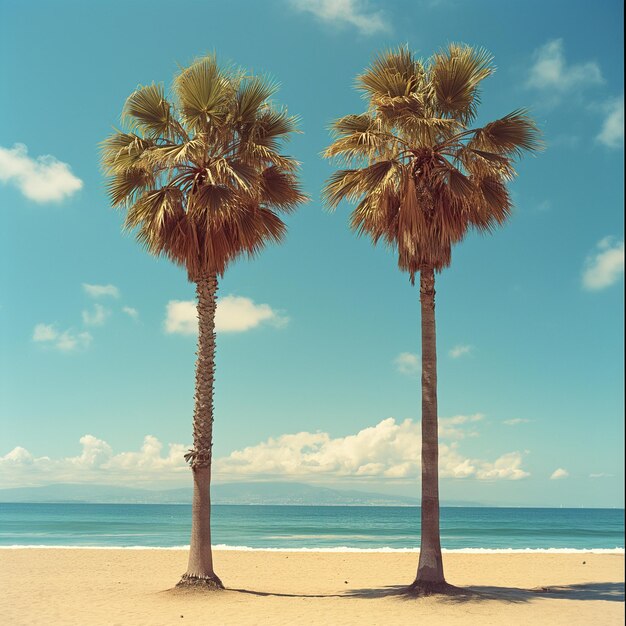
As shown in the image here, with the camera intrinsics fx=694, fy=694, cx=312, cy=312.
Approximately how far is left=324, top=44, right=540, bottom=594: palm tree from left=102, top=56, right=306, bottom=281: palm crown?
172cm

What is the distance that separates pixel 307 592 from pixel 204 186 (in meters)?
9.53

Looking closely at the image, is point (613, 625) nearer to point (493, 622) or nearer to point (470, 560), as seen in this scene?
point (493, 622)

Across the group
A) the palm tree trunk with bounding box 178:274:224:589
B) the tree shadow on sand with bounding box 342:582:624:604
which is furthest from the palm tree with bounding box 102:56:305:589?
the tree shadow on sand with bounding box 342:582:624:604

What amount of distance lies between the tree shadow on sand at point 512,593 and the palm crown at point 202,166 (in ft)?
26.6

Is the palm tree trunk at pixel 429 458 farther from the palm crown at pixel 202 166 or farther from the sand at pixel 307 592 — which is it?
the palm crown at pixel 202 166

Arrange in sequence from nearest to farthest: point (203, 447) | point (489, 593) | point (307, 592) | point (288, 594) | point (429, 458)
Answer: point (429, 458), point (489, 593), point (203, 447), point (288, 594), point (307, 592)

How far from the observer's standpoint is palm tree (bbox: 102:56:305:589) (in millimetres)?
15250

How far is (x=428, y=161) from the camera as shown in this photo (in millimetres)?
15234

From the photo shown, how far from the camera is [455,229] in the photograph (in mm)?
15406

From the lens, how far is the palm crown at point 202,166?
15.4 m

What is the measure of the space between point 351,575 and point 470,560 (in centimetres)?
680

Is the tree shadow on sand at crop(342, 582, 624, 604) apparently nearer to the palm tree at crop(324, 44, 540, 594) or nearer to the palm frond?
the palm tree at crop(324, 44, 540, 594)

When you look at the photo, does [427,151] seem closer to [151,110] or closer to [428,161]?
[428,161]

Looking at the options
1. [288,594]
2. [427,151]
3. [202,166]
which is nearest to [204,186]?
[202,166]
